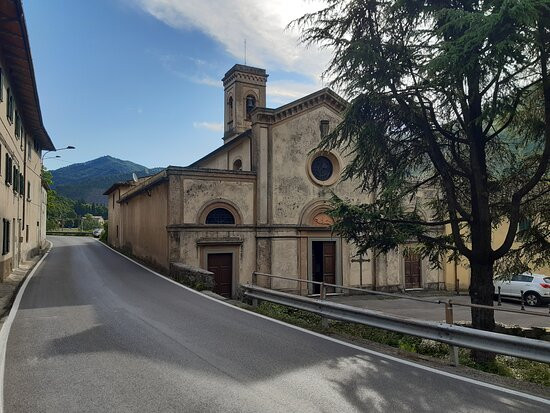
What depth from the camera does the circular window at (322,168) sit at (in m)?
22.6

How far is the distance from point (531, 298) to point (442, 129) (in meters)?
15.5

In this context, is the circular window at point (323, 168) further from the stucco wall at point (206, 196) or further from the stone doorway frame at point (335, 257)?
the stucco wall at point (206, 196)

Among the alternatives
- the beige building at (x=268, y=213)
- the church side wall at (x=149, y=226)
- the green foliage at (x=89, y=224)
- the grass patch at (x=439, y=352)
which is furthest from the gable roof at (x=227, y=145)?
the green foliage at (x=89, y=224)

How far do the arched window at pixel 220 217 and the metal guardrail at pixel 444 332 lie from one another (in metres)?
10.8

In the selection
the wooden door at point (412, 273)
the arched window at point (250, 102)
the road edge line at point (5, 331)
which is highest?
the arched window at point (250, 102)

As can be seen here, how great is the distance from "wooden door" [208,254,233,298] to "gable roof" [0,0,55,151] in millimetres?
10684

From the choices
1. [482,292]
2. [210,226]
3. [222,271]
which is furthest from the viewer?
[222,271]

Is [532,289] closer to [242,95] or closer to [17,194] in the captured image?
[242,95]

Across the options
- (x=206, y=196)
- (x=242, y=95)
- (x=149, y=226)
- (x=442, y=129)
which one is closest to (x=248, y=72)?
(x=242, y=95)

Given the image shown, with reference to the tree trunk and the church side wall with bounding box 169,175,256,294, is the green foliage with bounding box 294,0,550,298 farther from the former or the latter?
the church side wall with bounding box 169,175,256,294

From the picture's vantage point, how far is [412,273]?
24.7m

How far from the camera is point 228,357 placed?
6.32 metres

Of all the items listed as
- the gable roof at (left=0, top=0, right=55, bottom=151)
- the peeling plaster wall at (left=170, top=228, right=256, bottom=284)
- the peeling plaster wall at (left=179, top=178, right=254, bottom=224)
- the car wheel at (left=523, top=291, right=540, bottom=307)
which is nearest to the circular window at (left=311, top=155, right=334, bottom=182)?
the peeling plaster wall at (left=179, top=178, right=254, bottom=224)

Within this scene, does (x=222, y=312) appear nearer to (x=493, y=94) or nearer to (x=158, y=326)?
(x=158, y=326)
